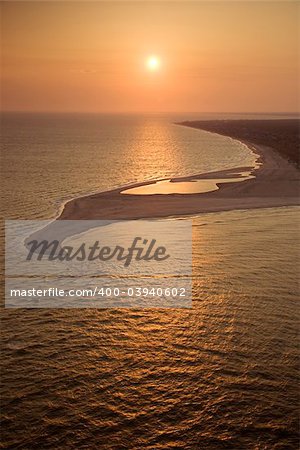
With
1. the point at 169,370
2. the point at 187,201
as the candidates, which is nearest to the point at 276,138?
the point at 187,201

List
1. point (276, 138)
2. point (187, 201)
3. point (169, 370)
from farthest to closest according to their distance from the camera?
point (276, 138) < point (187, 201) < point (169, 370)

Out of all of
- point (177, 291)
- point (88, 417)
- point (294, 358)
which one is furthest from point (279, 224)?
point (88, 417)

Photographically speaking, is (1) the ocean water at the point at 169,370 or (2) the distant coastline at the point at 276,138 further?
(2) the distant coastline at the point at 276,138

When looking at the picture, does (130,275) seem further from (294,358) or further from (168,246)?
(294,358)

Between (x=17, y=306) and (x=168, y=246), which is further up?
(x=168, y=246)

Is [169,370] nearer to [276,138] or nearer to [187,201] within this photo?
[187,201]

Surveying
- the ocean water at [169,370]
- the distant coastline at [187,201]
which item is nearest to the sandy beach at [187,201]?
the distant coastline at [187,201]

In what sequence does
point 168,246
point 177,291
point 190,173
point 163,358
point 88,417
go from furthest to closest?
point 190,173
point 168,246
point 177,291
point 163,358
point 88,417

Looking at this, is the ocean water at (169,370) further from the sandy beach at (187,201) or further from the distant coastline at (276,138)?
the distant coastline at (276,138)
